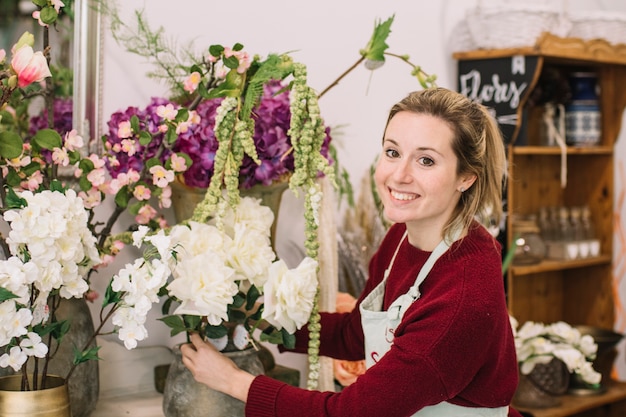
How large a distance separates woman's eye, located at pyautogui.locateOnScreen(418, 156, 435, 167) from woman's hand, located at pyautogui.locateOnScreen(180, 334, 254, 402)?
1.65 feet

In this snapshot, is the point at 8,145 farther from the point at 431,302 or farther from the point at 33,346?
the point at 431,302

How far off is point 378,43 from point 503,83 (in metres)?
0.97

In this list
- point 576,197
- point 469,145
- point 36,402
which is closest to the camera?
point 36,402

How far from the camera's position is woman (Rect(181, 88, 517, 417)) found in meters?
1.47

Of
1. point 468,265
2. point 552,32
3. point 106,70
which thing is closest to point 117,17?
point 106,70

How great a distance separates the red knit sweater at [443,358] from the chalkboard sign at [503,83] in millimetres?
1114

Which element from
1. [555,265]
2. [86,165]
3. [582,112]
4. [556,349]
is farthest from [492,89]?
[86,165]

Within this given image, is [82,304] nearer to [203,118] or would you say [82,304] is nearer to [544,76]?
[203,118]

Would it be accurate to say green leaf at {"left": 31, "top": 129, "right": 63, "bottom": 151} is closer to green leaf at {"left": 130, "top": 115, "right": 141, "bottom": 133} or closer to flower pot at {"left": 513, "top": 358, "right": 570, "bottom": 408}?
green leaf at {"left": 130, "top": 115, "right": 141, "bottom": 133}

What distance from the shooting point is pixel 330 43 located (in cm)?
240

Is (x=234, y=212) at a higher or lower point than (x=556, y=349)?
higher

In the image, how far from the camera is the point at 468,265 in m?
1.56

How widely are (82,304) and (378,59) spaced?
804 millimetres

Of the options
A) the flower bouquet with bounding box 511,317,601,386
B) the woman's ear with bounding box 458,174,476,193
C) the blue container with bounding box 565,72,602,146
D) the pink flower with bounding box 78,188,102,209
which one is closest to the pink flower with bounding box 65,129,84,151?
the pink flower with bounding box 78,188,102,209
